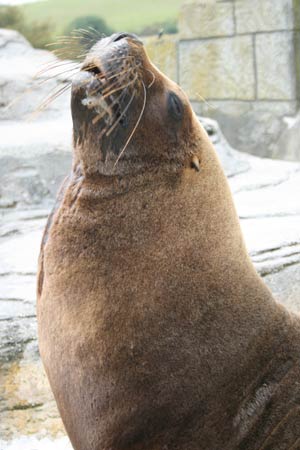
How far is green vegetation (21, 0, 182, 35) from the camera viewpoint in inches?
399

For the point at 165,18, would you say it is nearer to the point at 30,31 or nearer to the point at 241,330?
the point at 30,31

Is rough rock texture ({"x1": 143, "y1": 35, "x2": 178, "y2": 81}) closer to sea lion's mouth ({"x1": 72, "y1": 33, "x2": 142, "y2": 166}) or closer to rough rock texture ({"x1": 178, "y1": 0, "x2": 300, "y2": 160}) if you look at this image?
rough rock texture ({"x1": 178, "y1": 0, "x2": 300, "y2": 160})

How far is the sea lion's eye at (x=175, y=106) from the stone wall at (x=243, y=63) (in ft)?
25.6

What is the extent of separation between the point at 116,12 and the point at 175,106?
25.5 ft

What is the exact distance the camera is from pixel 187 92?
9422mm

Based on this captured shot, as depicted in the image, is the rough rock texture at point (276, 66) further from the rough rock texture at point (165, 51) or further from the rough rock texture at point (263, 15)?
the rough rock texture at point (165, 51)

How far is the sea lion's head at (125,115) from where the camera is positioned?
2.59m

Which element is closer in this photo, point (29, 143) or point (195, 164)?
point (195, 164)

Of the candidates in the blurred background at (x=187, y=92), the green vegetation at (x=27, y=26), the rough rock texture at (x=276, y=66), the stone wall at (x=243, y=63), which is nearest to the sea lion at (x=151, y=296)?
the blurred background at (x=187, y=92)

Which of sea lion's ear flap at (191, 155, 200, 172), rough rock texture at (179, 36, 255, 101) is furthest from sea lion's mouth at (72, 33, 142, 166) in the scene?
rough rock texture at (179, 36, 255, 101)

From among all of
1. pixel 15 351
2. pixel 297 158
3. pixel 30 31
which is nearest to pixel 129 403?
pixel 15 351

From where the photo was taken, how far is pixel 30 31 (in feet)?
39.3

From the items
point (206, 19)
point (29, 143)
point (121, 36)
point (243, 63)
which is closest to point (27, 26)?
point (206, 19)

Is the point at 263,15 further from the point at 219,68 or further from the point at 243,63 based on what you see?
the point at 219,68
